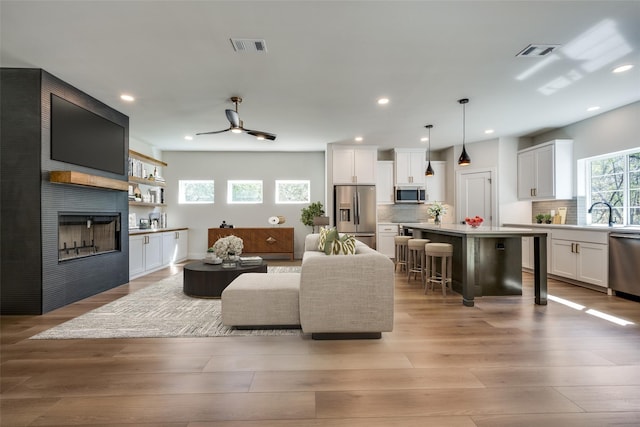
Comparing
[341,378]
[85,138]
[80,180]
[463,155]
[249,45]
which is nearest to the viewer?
[341,378]

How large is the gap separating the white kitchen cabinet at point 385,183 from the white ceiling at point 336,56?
214cm

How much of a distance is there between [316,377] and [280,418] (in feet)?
1.41

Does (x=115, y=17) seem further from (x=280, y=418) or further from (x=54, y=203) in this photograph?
(x=280, y=418)

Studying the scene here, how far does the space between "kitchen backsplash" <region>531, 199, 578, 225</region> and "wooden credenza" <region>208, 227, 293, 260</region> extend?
521 cm

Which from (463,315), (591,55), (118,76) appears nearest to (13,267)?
(118,76)

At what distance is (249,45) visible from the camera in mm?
2760

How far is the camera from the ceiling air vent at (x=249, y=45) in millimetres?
2690

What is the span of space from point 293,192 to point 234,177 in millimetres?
1536

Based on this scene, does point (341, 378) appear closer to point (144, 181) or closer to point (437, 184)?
point (144, 181)

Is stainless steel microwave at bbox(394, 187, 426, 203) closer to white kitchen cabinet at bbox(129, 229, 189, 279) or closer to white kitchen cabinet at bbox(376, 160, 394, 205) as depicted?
white kitchen cabinet at bbox(376, 160, 394, 205)

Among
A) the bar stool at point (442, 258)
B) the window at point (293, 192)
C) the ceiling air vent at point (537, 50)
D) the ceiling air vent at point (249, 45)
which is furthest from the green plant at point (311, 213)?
the ceiling air vent at point (537, 50)

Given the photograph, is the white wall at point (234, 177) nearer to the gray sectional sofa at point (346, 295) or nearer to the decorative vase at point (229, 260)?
the decorative vase at point (229, 260)

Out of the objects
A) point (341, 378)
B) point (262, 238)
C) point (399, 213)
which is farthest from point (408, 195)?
point (341, 378)

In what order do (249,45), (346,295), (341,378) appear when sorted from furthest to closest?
(249,45) < (346,295) < (341,378)
